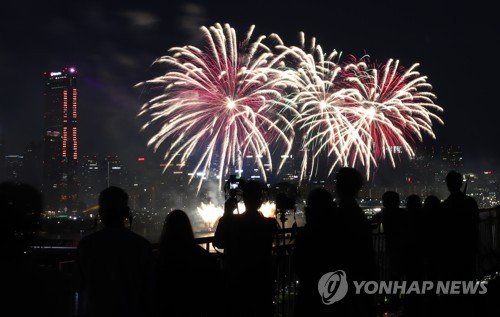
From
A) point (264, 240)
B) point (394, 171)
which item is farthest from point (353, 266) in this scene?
point (394, 171)

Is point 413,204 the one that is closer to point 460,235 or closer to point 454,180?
point 454,180

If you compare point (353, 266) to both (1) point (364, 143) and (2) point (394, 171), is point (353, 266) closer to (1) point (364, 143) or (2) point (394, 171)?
(1) point (364, 143)

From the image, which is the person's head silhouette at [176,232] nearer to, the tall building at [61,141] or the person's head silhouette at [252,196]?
the person's head silhouette at [252,196]

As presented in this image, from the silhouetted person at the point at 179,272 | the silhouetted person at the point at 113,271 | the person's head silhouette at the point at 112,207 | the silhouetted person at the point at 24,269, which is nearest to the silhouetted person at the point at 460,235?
the silhouetted person at the point at 179,272

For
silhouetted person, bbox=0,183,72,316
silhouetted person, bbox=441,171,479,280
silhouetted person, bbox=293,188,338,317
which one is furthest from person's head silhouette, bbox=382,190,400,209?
silhouetted person, bbox=0,183,72,316

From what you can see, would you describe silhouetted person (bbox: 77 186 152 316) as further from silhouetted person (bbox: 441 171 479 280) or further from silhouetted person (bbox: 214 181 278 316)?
silhouetted person (bbox: 441 171 479 280)

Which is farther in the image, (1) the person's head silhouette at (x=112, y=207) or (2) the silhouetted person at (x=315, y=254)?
(2) the silhouetted person at (x=315, y=254)
